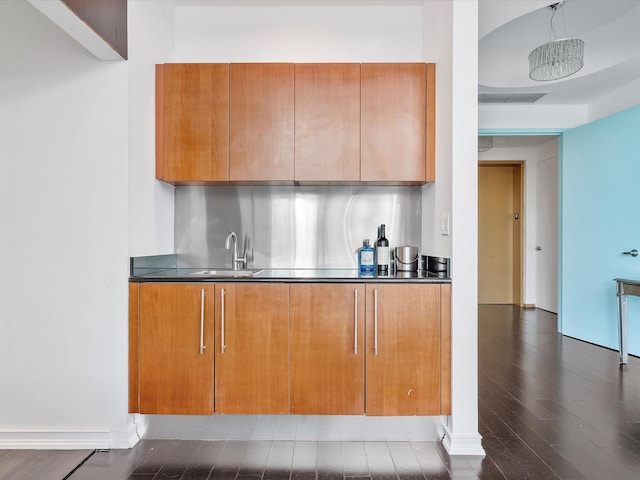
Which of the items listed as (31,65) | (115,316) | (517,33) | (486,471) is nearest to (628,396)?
(486,471)

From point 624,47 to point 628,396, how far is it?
3.08 m

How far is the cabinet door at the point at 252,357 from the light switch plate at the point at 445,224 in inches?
38.1

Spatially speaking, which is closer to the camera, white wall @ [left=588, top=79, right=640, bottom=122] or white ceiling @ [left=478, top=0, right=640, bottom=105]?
white ceiling @ [left=478, top=0, right=640, bottom=105]

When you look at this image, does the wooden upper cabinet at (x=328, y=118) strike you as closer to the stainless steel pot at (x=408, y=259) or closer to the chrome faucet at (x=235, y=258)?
the stainless steel pot at (x=408, y=259)

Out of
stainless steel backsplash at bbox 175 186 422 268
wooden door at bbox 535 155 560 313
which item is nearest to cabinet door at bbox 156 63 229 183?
stainless steel backsplash at bbox 175 186 422 268

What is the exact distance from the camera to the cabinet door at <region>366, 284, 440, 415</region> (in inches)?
82.6

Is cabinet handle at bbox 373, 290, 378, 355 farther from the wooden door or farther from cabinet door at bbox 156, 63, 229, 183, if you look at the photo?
the wooden door

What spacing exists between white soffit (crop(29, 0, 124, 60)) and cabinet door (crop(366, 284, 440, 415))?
1.86 metres

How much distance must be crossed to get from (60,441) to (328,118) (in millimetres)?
2403

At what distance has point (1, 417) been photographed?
2.09 meters

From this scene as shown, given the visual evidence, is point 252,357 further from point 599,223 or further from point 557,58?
point 599,223

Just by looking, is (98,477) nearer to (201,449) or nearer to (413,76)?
(201,449)

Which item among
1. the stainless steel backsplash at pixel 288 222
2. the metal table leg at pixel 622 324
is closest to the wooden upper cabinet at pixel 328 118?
the stainless steel backsplash at pixel 288 222

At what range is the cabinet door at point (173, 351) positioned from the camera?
2.12 metres
